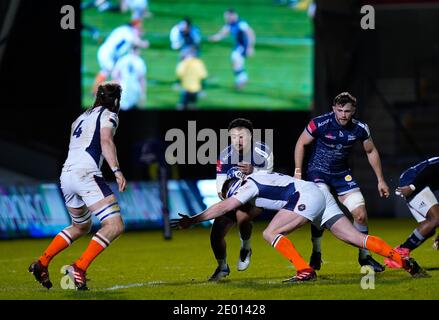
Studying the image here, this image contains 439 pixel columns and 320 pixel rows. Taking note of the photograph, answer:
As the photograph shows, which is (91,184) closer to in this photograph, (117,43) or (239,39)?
(117,43)

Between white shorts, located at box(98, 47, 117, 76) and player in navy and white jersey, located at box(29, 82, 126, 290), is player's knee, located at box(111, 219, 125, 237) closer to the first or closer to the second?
player in navy and white jersey, located at box(29, 82, 126, 290)

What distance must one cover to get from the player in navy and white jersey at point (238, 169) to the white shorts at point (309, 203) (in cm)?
73

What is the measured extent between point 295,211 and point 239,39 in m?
13.6

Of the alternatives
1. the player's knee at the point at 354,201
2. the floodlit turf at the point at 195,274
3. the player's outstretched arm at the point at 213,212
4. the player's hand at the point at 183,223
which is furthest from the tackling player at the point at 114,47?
the player's hand at the point at 183,223

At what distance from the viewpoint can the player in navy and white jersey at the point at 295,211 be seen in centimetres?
1222

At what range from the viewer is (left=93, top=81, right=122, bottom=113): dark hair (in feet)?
41.1

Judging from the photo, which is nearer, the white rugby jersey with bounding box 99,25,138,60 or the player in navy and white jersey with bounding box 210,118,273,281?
the player in navy and white jersey with bounding box 210,118,273,281

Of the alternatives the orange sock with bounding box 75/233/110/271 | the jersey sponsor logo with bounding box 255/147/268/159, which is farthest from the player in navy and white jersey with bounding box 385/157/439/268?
the orange sock with bounding box 75/233/110/271

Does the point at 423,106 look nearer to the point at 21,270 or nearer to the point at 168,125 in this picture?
the point at 168,125

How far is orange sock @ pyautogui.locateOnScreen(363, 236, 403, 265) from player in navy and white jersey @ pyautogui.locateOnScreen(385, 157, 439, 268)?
61.7 inches

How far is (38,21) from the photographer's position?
82.1 ft

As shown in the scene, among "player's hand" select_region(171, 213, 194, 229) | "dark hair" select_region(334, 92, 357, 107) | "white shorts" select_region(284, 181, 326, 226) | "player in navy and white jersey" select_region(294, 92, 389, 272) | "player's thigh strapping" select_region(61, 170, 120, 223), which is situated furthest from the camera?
"player in navy and white jersey" select_region(294, 92, 389, 272)

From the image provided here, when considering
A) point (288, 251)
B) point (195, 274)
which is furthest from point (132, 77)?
point (288, 251)

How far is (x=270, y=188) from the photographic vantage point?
12430 millimetres
